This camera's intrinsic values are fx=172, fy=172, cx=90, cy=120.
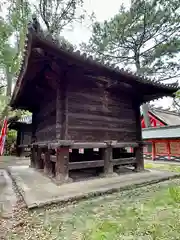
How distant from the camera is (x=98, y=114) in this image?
18.7 feet

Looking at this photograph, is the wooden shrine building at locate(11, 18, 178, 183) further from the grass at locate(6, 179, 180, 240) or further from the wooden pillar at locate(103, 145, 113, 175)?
the grass at locate(6, 179, 180, 240)

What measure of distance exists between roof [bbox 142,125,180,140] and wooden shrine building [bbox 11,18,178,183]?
704 centimetres

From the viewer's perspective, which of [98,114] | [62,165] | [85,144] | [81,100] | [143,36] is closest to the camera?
[62,165]

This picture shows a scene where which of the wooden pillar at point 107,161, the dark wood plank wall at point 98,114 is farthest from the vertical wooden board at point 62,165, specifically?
the wooden pillar at point 107,161

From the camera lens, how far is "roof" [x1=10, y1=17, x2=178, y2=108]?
127 inches

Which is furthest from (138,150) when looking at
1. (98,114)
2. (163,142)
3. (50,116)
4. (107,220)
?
(163,142)

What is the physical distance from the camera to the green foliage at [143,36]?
12.0m

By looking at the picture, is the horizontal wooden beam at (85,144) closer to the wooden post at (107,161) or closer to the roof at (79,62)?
the wooden post at (107,161)

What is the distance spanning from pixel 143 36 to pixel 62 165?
12.5 m

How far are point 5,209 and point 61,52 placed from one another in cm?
323

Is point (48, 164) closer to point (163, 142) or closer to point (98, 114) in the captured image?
point (98, 114)

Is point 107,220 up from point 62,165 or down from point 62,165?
down

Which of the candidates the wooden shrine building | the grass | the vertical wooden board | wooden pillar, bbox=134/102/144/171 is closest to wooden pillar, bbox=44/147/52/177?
the wooden shrine building

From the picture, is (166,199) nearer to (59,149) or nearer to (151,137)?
(59,149)
